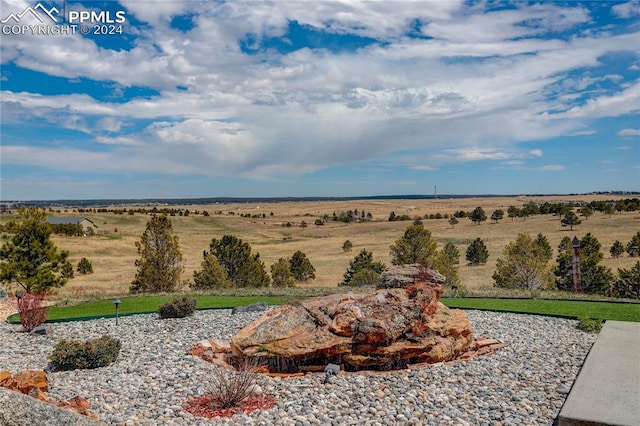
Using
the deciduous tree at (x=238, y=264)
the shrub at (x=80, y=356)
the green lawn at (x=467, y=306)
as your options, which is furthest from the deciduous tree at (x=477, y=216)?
the shrub at (x=80, y=356)

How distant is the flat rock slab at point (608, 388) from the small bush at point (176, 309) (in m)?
11.6

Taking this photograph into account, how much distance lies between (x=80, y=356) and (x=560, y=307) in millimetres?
14525

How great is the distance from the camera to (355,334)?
1041cm

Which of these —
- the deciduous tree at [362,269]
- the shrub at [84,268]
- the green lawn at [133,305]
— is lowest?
the shrub at [84,268]

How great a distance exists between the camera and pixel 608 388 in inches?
255

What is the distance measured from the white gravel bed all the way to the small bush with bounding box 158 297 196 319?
217 centimetres

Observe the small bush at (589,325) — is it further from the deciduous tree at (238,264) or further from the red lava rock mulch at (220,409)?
the deciduous tree at (238,264)

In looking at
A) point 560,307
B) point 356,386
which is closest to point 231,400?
point 356,386

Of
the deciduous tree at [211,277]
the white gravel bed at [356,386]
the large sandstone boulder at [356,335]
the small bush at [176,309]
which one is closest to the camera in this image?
the white gravel bed at [356,386]

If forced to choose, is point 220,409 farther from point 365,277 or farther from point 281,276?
point 281,276

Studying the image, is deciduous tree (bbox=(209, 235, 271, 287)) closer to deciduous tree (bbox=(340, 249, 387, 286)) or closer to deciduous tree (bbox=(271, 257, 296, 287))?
deciduous tree (bbox=(271, 257, 296, 287))

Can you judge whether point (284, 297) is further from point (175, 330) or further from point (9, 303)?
point (9, 303)

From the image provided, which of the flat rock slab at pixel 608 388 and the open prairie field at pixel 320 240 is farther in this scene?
the open prairie field at pixel 320 240

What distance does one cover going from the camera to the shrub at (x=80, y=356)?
10531mm
